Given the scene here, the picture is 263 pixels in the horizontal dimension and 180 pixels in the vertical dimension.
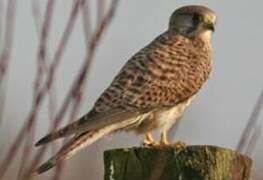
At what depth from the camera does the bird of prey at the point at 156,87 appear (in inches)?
205

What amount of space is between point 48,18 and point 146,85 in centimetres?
341

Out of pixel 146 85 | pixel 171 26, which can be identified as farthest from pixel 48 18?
pixel 171 26

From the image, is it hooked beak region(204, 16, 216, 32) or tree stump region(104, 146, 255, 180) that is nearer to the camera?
tree stump region(104, 146, 255, 180)

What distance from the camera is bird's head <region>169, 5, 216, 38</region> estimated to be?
6663mm

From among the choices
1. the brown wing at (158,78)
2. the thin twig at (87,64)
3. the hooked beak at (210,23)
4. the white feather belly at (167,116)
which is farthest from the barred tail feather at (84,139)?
the thin twig at (87,64)

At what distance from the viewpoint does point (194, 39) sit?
662 centimetres

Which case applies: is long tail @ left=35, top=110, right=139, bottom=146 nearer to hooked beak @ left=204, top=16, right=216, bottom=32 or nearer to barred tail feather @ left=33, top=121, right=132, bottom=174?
barred tail feather @ left=33, top=121, right=132, bottom=174

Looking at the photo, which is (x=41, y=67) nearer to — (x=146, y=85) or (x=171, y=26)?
(x=146, y=85)

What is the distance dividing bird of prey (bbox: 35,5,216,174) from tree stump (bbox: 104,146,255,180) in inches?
62.3

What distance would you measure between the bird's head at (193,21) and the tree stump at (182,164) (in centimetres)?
361

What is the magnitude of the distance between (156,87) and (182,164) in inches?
111

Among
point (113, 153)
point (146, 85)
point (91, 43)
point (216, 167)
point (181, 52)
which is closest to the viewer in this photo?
point (91, 43)

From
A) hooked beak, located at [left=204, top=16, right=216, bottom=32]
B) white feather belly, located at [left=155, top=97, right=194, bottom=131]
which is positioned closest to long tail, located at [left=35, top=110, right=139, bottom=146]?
white feather belly, located at [left=155, top=97, right=194, bottom=131]

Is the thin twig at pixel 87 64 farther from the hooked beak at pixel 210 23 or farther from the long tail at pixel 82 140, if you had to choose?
the hooked beak at pixel 210 23
